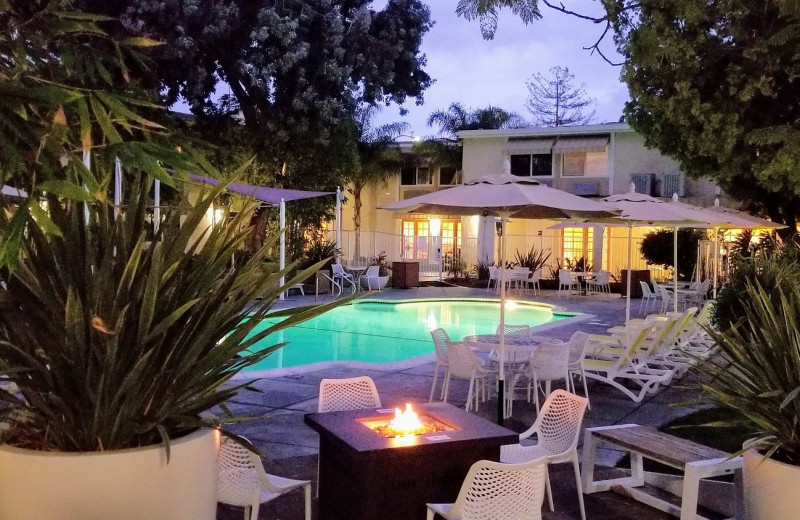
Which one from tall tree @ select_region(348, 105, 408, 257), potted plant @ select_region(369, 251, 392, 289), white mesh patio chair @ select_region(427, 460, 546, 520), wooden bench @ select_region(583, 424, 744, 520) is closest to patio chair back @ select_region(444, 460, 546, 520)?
white mesh patio chair @ select_region(427, 460, 546, 520)

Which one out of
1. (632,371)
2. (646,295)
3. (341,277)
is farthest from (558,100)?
(632,371)

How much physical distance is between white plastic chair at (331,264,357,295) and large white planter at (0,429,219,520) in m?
16.1

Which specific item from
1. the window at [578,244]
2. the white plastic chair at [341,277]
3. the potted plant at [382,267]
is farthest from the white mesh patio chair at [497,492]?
the window at [578,244]

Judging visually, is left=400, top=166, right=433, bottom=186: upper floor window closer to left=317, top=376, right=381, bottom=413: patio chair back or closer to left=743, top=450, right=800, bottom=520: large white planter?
left=317, top=376, right=381, bottom=413: patio chair back

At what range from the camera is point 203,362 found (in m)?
2.44

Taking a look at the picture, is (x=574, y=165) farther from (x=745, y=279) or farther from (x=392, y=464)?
(x=392, y=464)

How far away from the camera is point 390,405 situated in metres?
7.25

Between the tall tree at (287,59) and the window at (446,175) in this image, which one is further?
the window at (446,175)

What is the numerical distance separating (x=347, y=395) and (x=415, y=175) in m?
26.0

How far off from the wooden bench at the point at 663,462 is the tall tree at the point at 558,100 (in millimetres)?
47114

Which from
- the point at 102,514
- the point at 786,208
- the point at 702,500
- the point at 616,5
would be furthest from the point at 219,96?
the point at 102,514

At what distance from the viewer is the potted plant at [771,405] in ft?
10.4

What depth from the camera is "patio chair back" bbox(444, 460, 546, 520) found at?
327 centimetres

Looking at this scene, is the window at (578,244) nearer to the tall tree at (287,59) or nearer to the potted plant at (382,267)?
the potted plant at (382,267)
